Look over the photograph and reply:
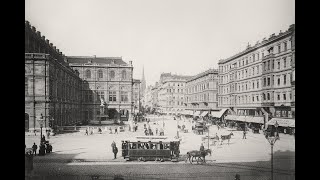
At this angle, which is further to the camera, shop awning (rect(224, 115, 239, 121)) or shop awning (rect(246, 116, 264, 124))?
shop awning (rect(224, 115, 239, 121))

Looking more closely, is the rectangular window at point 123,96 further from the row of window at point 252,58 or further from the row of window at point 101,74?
the row of window at point 252,58

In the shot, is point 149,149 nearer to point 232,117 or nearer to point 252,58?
point 232,117

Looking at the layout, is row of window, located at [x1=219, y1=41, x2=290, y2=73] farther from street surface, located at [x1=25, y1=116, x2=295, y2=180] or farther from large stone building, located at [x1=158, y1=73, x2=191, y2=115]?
street surface, located at [x1=25, y1=116, x2=295, y2=180]

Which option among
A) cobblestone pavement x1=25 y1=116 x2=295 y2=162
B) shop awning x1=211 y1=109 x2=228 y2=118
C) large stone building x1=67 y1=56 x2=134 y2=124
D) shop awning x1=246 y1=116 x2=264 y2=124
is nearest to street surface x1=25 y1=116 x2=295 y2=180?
cobblestone pavement x1=25 y1=116 x2=295 y2=162

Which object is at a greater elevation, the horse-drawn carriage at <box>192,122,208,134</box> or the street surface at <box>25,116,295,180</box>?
the horse-drawn carriage at <box>192,122,208,134</box>

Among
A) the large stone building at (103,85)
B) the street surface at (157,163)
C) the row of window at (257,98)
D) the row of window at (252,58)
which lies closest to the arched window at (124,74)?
the large stone building at (103,85)

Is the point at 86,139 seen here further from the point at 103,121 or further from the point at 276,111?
the point at 276,111
